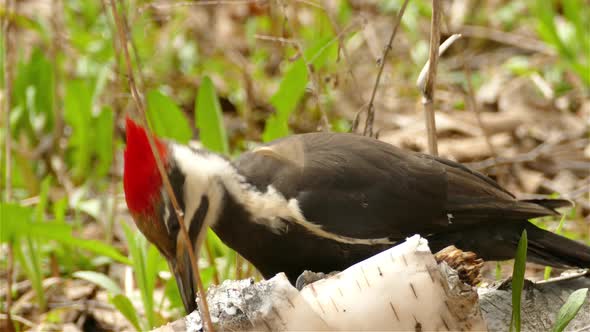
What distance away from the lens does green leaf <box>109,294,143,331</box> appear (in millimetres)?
3539

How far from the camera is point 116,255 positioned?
4.01 metres

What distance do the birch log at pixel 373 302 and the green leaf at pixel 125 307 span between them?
104 cm

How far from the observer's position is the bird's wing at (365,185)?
3125 mm

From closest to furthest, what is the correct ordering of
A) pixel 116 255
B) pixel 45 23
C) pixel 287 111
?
pixel 116 255
pixel 287 111
pixel 45 23

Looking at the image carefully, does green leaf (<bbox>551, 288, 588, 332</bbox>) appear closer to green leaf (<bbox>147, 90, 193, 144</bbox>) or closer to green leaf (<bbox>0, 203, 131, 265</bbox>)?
green leaf (<bbox>0, 203, 131, 265</bbox>)

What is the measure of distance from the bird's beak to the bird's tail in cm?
118

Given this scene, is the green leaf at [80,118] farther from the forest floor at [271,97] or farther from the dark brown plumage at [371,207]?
the dark brown plumage at [371,207]

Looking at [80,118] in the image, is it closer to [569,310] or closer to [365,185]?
[365,185]

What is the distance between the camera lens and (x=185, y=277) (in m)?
3.05

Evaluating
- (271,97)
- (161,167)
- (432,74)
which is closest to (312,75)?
(432,74)

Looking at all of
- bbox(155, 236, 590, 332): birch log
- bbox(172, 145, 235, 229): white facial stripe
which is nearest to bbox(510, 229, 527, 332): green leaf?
bbox(155, 236, 590, 332): birch log

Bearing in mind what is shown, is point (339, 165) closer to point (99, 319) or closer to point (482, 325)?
point (482, 325)

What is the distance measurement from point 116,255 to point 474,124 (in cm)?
241

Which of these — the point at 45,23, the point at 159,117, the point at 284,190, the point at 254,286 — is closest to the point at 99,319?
the point at 159,117
